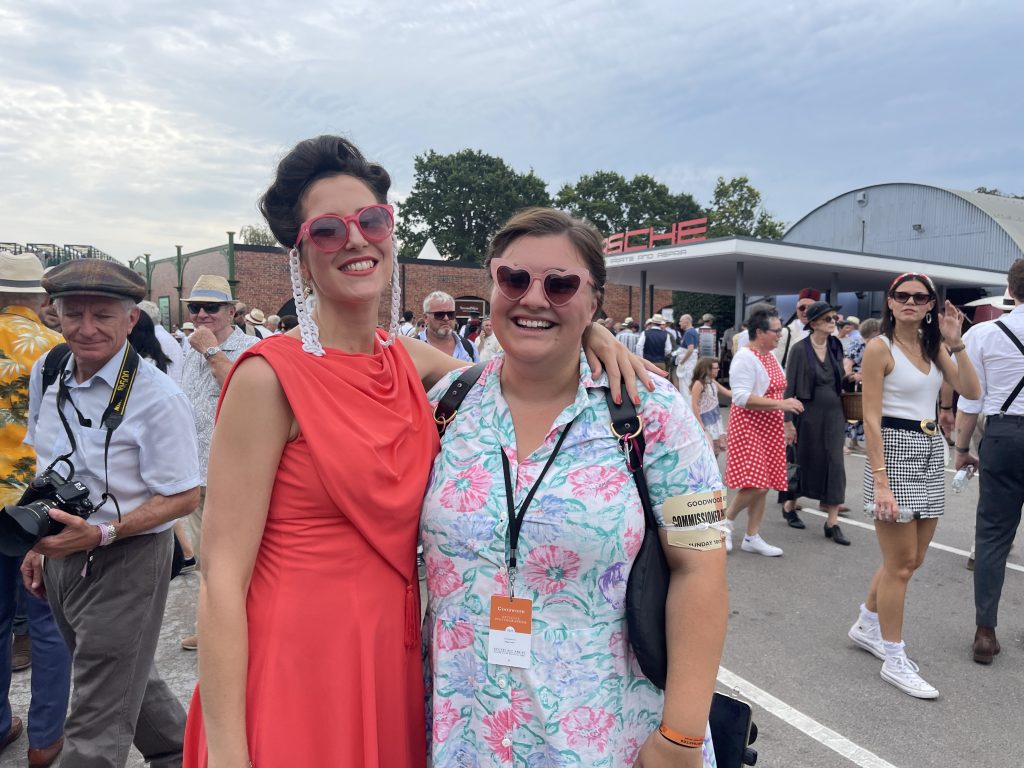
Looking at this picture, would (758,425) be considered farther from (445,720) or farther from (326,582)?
(326,582)

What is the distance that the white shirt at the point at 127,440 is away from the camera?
8.16 feet

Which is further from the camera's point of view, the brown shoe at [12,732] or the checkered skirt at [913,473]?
the checkered skirt at [913,473]

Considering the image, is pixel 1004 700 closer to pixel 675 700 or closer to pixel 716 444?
pixel 675 700

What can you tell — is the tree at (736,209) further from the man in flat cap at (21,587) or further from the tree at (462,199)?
the man in flat cap at (21,587)

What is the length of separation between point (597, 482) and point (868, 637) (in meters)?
3.47

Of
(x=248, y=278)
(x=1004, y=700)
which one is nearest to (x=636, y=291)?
(x=248, y=278)

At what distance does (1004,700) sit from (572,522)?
3498 millimetres

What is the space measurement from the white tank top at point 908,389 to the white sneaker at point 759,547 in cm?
235

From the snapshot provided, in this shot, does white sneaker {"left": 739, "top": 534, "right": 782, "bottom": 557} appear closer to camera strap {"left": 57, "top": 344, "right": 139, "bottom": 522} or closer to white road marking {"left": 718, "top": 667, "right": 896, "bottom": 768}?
white road marking {"left": 718, "top": 667, "right": 896, "bottom": 768}

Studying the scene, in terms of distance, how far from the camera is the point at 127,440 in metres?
2.50

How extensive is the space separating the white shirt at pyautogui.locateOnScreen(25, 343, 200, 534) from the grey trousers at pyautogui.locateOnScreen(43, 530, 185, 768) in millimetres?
149

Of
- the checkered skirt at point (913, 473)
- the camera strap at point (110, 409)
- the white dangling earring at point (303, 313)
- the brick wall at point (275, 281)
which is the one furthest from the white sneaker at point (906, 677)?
the brick wall at point (275, 281)

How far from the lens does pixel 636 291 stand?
38031 millimetres

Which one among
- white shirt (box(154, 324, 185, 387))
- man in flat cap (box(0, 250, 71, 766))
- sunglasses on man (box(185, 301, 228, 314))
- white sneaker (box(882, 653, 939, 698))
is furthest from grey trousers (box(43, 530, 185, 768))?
white sneaker (box(882, 653, 939, 698))
